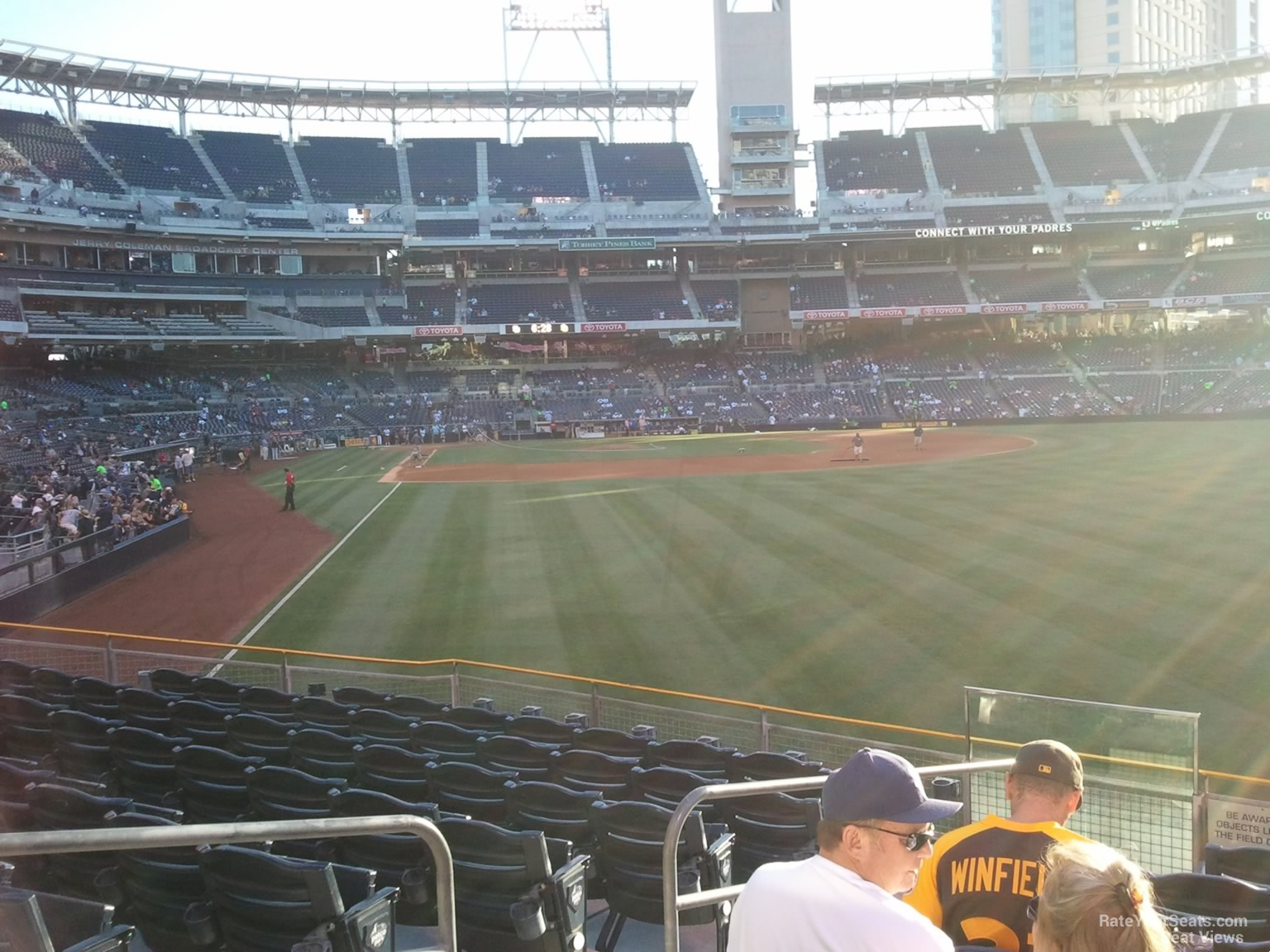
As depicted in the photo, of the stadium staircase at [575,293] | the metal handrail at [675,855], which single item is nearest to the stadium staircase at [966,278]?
the stadium staircase at [575,293]

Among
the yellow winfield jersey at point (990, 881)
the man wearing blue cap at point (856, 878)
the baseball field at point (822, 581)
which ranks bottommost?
the baseball field at point (822, 581)

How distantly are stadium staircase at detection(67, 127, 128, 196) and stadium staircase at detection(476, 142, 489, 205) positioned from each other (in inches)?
1028

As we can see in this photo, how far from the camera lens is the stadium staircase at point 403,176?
81.4 m

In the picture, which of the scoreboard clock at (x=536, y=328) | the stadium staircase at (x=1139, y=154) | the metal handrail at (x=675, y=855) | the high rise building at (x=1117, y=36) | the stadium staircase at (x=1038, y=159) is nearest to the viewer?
the metal handrail at (x=675, y=855)

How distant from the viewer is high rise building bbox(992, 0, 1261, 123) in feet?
366

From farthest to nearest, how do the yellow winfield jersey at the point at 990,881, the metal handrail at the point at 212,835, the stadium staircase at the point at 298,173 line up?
the stadium staircase at the point at 298,173 → the yellow winfield jersey at the point at 990,881 → the metal handrail at the point at 212,835

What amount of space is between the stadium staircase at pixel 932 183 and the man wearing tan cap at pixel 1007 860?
Answer: 79074mm

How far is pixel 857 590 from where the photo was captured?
19.3 meters

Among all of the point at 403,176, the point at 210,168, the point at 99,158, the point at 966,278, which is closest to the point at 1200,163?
the point at 966,278

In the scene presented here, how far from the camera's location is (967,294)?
260 ft

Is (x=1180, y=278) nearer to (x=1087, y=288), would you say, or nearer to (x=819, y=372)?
(x=1087, y=288)

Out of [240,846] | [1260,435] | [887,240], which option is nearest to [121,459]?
[240,846]

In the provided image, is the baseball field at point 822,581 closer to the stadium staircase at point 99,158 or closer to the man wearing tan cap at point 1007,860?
the man wearing tan cap at point 1007,860

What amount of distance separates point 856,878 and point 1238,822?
594 cm
